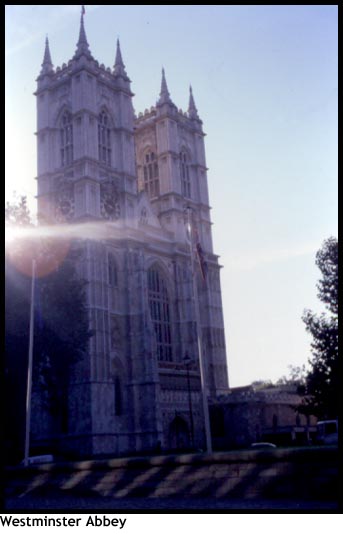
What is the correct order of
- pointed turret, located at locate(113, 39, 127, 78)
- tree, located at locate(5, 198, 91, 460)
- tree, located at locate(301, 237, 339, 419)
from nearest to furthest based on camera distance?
tree, located at locate(5, 198, 91, 460), tree, located at locate(301, 237, 339, 419), pointed turret, located at locate(113, 39, 127, 78)

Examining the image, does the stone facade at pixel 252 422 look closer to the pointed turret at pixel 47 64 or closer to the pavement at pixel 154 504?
the pavement at pixel 154 504

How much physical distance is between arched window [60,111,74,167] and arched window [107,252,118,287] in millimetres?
10726

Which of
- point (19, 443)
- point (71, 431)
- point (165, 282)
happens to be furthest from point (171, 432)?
point (19, 443)


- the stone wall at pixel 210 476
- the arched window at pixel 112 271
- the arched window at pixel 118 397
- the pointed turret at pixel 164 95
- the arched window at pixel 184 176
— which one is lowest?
the stone wall at pixel 210 476

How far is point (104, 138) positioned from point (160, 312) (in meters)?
18.2

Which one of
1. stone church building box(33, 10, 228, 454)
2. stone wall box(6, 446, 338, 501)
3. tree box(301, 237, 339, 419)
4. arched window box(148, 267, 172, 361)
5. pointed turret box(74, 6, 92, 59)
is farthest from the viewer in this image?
pointed turret box(74, 6, 92, 59)

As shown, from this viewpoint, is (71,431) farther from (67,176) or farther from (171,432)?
(67,176)

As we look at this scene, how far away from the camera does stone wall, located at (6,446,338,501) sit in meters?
13.8

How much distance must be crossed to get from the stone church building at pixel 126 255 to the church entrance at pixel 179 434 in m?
0.09

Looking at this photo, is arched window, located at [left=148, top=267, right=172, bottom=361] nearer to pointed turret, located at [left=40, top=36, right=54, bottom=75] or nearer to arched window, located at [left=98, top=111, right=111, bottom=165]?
arched window, located at [left=98, top=111, right=111, bottom=165]

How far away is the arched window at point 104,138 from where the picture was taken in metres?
59.6

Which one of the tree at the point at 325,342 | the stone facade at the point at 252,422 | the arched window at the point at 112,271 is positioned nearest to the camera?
the tree at the point at 325,342

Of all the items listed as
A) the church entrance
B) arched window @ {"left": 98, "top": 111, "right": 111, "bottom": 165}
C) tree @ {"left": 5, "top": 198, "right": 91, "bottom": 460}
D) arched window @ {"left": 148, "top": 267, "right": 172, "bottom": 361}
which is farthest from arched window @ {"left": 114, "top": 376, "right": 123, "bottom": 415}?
arched window @ {"left": 98, "top": 111, "right": 111, "bottom": 165}

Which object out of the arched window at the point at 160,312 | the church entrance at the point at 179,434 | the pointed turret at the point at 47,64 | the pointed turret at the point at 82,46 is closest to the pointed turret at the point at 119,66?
the pointed turret at the point at 82,46
